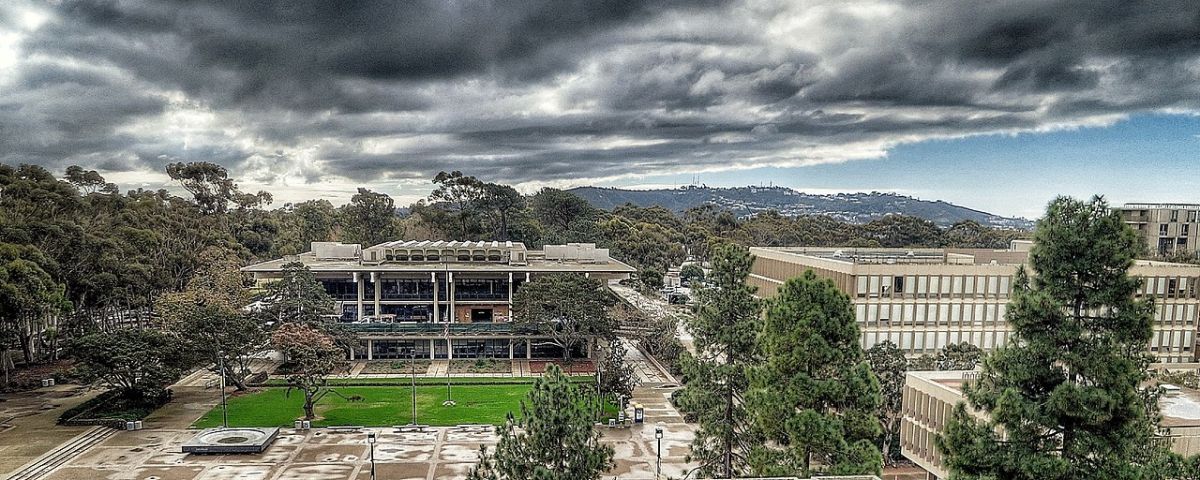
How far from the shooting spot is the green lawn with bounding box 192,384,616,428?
40312mm

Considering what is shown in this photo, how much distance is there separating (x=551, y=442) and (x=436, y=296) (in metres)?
44.0

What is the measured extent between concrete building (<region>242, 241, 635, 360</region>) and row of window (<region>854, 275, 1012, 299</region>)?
22.1 metres

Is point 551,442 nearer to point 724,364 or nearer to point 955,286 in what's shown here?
point 724,364

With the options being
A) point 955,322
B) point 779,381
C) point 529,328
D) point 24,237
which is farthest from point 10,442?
point 955,322

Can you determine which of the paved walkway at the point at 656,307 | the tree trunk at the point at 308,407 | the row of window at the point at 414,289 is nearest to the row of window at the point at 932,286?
the paved walkway at the point at 656,307

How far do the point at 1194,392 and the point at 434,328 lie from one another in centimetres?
4715

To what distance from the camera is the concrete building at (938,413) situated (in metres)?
26.3

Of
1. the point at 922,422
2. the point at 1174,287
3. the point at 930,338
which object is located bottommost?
the point at 922,422

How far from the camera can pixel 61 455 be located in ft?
111

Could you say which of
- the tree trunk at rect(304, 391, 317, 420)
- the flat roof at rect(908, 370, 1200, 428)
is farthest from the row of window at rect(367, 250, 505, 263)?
the flat roof at rect(908, 370, 1200, 428)

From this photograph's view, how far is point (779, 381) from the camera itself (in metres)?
20.6

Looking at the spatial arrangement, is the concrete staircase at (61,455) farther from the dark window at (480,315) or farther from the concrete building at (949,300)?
the concrete building at (949,300)

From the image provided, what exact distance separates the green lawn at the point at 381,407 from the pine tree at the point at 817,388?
22328 millimetres

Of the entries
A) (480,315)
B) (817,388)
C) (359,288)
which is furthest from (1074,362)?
(359,288)
